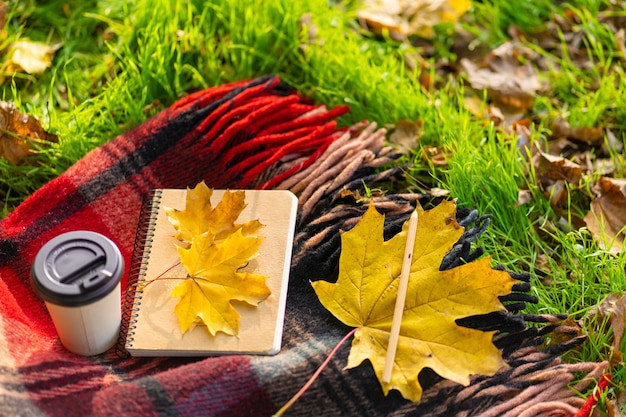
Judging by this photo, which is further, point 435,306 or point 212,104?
point 212,104

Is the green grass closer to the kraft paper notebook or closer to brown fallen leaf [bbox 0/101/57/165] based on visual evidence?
brown fallen leaf [bbox 0/101/57/165]

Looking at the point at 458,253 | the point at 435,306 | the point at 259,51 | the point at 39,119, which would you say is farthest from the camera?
the point at 259,51

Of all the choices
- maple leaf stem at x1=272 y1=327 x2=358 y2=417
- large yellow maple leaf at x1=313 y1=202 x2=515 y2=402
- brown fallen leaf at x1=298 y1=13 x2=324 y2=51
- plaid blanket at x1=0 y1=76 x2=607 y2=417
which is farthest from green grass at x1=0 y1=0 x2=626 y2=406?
maple leaf stem at x1=272 y1=327 x2=358 y2=417

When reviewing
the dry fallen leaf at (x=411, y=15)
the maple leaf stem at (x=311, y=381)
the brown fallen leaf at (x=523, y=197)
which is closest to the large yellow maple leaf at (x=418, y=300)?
the maple leaf stem at (x=311, y=381)

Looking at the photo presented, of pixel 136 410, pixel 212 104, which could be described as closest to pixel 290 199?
pixel 212 104

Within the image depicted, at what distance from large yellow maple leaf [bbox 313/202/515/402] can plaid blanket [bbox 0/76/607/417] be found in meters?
0.05

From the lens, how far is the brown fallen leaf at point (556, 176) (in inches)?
72.0

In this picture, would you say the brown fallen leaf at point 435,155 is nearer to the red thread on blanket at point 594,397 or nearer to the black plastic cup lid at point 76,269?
the red thread on blanket at point 594,397

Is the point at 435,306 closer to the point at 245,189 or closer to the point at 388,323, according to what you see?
the point at 388,323

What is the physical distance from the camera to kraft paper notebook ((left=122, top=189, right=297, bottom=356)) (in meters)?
1.46

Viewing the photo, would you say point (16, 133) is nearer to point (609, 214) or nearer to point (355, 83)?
point (355, 83)

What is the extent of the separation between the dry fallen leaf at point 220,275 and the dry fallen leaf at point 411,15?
98 centimetres

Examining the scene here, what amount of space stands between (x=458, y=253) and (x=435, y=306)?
0.16 meters

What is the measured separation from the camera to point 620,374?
152 cm
